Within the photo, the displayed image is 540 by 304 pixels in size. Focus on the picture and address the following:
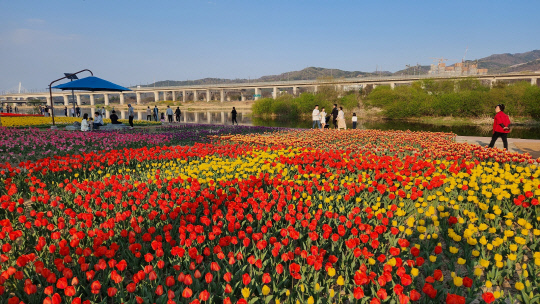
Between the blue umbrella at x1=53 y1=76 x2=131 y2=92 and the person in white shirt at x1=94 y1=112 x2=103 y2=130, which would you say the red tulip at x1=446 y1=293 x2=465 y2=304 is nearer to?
the person in white shirt at x1=94 y1=112 x2=103 y2=130

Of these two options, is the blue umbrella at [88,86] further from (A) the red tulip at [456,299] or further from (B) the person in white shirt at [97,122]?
(A) the red tulip at [456,299]

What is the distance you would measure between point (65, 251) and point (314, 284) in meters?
2.67

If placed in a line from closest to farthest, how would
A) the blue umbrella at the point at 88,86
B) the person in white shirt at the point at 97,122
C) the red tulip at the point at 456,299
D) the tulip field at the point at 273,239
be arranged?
the red tulip at the point at 456,299 → the tulip field at the point at 273,239 → the person in white shirt at the point at 97,122 → the blue umbrella at the point at 88,86

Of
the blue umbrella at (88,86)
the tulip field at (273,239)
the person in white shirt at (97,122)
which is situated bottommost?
the tulip field at (273,239)

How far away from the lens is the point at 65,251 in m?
3.53

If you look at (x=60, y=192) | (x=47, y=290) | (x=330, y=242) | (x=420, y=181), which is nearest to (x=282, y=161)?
(x=420, y=181)

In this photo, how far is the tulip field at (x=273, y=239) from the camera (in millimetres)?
3227

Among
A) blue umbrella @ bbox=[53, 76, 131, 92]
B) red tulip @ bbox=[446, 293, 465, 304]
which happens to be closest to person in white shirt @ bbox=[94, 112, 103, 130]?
blue umbrella @ bbox=[53, 76, 131, 92]

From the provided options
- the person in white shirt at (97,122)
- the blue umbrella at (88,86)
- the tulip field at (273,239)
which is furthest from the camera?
the blue umbrella at (88,86)

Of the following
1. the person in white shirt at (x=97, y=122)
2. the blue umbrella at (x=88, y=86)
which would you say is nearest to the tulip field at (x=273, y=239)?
the person in white shirt at (x=97, y=122)

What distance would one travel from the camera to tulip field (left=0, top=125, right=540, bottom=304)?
10.6 feet

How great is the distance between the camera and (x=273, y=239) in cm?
378

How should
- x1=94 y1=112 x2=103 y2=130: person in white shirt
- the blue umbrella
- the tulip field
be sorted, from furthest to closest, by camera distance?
the blue umbrella
x1=94 y1=112 x2=103 y2=130: person in white shirt
the tulip field

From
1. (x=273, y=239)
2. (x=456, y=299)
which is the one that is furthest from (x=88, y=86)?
(x=456, y=299)
